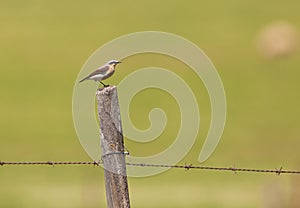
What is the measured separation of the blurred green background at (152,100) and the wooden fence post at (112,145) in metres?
7.62

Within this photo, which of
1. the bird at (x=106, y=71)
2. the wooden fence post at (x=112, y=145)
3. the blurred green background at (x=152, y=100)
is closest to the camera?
the wooden fence post at (x=112, y=145)

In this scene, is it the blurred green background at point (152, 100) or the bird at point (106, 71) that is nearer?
the bird at point (106, 71)

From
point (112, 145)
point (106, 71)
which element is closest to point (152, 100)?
point (106, 71)

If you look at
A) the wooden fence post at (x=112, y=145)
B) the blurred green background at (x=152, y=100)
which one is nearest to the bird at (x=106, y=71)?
the wooden fence post at (x=112, y=145)

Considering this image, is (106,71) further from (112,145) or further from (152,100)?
(152,100)

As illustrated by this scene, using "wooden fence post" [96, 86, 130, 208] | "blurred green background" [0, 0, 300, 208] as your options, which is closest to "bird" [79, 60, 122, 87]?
"wooden fence post" [96, 86, 130, 208]

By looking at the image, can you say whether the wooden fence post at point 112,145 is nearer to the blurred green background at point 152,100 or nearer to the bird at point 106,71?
the bird at point 106,71

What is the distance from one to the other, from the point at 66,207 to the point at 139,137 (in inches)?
377

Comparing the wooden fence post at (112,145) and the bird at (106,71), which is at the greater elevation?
the bird at (106,71)

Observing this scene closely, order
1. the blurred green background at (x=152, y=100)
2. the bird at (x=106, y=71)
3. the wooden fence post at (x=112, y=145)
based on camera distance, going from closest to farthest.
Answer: the wooden fence post at (x=112, y=145), the bird at (x=106, y=71), the blurred green background at (x=152, y=100)

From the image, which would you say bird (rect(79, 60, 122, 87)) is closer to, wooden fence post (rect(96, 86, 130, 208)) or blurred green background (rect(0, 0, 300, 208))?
wooden fence post (rect(96, 86, 130, 208))

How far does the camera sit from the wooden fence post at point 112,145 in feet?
24.8

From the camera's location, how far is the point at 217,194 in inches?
767

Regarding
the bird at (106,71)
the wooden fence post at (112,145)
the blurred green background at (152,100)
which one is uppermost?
the blurred green background at (152,100)
